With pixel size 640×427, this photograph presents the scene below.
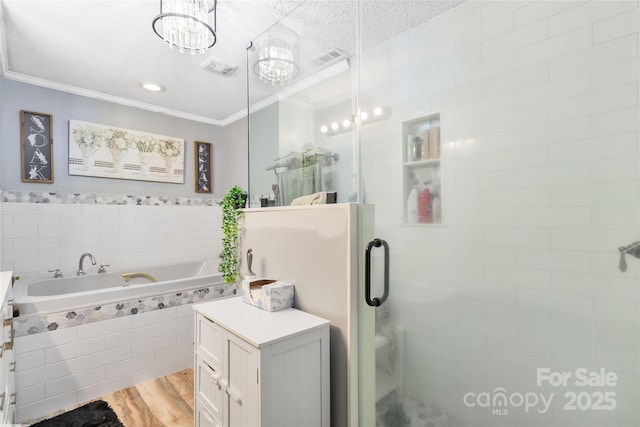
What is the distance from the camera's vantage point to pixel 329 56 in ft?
5.68

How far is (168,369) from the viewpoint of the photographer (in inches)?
98.6

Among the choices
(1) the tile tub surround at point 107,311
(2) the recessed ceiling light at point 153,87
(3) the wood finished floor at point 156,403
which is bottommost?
(3) the wood finished floor at point 156,403

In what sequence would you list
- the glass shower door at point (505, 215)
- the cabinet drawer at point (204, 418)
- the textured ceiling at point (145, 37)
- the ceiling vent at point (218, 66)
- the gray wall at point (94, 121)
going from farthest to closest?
the gray wall at point (94, 121) < the ceiling vent at point (218, 66) < the textured ceiling at point (145, 37) < the cabinet drawer at point (204, 418) < the glass shower door at point (505, 215)

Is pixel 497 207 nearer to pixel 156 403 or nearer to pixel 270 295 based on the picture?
pixel 270 295

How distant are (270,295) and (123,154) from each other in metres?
2.65

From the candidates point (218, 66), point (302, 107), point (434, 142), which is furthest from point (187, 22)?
point (434, 142)

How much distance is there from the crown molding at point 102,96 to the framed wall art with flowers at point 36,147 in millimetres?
274

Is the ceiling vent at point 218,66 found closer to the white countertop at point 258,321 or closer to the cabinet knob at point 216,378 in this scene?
the white countertop at point 258,321

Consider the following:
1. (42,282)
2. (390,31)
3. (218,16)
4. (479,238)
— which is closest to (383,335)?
(479,238)

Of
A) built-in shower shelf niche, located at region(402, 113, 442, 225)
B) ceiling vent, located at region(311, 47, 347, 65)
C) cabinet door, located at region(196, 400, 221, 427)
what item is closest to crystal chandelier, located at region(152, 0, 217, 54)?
ceiling vent, located at region(311, 47, 347, 65)

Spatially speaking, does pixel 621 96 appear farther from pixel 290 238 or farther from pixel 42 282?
pixel 42 282

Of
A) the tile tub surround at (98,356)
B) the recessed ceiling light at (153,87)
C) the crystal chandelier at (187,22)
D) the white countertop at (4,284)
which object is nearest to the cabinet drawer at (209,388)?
the white countertop at (4,284)

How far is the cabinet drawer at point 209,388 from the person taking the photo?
1437 mm

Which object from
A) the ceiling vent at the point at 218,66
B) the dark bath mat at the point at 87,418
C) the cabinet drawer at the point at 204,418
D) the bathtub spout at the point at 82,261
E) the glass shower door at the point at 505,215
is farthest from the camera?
the bathtub spout at the point at 82,261
